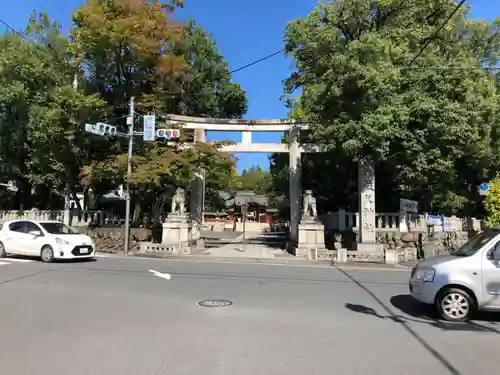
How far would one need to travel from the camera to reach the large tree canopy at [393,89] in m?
18.5

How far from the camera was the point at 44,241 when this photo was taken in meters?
15.6

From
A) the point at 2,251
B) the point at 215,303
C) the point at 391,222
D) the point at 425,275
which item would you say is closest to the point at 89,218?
the point at 2,251

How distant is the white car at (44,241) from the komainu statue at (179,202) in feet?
22.5

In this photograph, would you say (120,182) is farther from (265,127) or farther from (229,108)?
(229,108)

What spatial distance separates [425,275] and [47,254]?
41.3 feet

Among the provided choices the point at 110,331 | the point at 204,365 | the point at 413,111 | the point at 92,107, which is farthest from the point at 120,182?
the point at 204,365

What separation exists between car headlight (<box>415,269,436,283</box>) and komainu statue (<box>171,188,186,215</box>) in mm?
16448

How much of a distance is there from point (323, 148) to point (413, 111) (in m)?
6.39

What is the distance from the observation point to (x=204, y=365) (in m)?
5.02

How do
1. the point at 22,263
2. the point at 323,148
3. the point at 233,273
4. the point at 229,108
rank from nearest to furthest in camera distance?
the point at 233,273, the point at 22,263, the point at 323,148, the point at 229,108

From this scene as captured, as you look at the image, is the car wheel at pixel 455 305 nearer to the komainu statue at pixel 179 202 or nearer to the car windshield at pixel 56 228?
the car windshield at pixel 56 228

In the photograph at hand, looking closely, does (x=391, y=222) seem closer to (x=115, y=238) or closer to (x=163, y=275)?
(x=163, y=275)

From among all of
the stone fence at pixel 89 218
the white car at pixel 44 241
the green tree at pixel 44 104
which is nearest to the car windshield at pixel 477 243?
the white car at pixel 44 241

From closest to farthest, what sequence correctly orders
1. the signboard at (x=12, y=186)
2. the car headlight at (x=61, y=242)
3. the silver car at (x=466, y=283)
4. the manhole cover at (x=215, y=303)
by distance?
the silver car at (x=466, y=283), the manhole cover at (x=215, y=303), the car headlight at (x=61, y=242), the signboard at (x=12, y=186)
